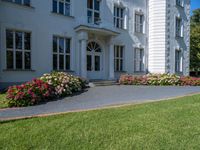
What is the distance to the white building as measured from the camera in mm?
14461

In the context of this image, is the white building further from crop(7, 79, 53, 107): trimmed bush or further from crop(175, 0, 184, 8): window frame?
crop(7, 79, 53, 107): trimmed bush

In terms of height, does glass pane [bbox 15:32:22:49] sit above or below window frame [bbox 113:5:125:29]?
below

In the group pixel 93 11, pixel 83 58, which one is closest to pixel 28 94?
pixel 83 58

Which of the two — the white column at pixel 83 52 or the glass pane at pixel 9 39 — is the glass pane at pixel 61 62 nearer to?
the white column at pixel 83 52

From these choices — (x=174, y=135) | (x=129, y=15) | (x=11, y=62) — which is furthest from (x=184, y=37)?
(x=174, y=135)

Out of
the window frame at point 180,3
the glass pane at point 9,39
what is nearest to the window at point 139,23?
the window frame at point 180,3

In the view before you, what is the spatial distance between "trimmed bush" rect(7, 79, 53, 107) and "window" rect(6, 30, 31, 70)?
465cm

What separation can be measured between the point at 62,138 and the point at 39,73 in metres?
11.1

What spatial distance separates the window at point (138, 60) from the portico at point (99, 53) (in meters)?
3.80

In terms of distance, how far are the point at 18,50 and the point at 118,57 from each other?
935 centimetres

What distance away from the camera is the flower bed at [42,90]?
9.02m

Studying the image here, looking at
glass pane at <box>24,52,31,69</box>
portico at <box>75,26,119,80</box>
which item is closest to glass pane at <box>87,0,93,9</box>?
portico at <box>75,26,119,80</box>

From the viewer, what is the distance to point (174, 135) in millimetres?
5133

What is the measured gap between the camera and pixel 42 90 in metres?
10.1
